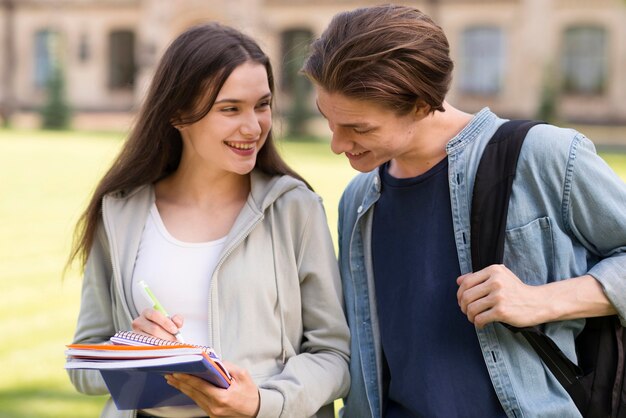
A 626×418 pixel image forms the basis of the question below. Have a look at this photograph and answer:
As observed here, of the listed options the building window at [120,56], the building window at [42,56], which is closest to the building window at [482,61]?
the building window at [120,56]

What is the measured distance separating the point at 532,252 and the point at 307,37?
25402 millimetres

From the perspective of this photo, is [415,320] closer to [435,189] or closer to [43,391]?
[435,189]

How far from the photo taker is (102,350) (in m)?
2.27

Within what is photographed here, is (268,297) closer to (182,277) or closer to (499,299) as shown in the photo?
(182,277)

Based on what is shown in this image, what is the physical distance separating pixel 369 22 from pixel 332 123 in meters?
0.28

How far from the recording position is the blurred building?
85.0ft

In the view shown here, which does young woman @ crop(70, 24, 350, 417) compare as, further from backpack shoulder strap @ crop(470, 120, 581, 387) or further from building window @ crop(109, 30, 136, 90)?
building window @ crop(109, 30, 136, 90)

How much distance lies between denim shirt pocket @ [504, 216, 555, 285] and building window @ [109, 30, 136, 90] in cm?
3027

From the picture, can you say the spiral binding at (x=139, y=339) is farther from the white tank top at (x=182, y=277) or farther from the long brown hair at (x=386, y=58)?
the long brown hair at (x=386, y=58)

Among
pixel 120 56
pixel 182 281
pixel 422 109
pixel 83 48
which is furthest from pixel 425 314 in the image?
pixel 120 56

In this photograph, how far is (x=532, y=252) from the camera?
96.0 inches

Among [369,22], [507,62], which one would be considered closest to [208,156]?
[369,22]

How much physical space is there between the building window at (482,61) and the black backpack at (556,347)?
25.4 metres

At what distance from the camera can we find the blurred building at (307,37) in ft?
85.0
